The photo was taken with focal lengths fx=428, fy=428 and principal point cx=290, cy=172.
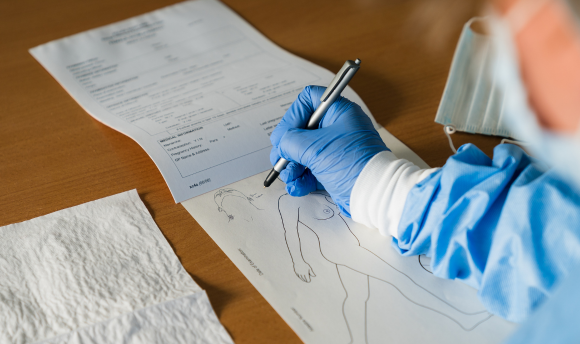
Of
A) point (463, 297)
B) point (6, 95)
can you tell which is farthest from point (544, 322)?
point (6, 95)

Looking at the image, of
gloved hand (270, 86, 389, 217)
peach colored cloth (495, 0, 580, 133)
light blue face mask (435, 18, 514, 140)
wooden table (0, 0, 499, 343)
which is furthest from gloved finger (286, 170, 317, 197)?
peach colored cloth (495, 0, 580, 133)

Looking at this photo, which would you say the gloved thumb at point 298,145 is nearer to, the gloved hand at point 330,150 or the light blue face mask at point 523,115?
the gloved hand at point 330,150

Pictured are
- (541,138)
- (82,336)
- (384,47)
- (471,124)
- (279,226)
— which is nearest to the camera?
(541,138)

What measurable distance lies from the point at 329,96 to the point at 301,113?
2.4 inches

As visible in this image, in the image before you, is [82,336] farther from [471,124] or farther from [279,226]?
[471,124]

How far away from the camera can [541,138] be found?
0.24 m

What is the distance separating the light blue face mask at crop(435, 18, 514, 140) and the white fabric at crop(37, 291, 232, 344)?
0.43 meters

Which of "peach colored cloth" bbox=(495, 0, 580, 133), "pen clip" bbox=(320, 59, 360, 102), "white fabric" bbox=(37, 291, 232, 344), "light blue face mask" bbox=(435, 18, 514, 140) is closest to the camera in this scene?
"peach colored cloth" bbox=(495, 0, 580, 133)

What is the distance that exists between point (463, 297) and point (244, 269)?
0.23 meters

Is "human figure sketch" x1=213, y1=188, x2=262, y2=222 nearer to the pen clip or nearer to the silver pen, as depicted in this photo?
the silver pen

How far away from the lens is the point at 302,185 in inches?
21.3

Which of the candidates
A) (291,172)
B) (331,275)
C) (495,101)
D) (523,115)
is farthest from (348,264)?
(495,101)

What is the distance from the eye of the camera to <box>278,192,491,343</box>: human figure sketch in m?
0.42

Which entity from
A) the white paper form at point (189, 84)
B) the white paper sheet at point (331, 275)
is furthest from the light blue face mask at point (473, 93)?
the white paper sheet at point (331, 275)
